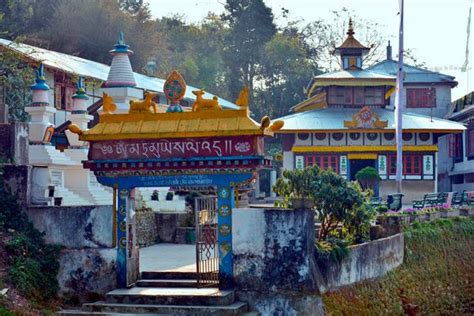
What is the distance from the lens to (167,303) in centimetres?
1537

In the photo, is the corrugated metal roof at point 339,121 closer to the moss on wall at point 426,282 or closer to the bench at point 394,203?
the bench at point 394,203

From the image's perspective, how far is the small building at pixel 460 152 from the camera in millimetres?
45938

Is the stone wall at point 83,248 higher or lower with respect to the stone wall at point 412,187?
lower

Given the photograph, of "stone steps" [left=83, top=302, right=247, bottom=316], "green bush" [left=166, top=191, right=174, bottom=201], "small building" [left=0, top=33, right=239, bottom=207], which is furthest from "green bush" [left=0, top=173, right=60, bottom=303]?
"green bush" [left=166, top=191, right=174, bottom=201]

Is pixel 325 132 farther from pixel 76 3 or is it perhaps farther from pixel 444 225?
pixel 76 3

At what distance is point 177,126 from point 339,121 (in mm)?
28419

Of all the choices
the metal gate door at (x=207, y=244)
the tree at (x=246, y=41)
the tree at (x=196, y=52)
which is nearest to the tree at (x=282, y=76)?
the tree at (x=246, y=41)

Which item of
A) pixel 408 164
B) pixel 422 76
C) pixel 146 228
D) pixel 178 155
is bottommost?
pixel 146 228

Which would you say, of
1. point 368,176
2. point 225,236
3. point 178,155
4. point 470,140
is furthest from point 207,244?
point 470,140

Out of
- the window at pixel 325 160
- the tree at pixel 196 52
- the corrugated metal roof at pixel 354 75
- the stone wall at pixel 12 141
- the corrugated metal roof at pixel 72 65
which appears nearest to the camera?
the stone wall at pixel 12 141

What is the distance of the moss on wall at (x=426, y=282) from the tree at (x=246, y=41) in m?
36.3

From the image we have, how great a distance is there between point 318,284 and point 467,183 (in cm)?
3319

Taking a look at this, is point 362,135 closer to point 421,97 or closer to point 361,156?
point 361,156

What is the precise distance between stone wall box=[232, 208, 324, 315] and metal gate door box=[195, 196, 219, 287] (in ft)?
A: 2.11
